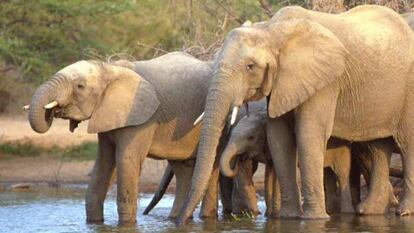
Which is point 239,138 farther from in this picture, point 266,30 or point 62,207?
point 62,207

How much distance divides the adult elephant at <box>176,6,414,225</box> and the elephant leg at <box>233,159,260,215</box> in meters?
0.94

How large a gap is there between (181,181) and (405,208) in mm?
2340

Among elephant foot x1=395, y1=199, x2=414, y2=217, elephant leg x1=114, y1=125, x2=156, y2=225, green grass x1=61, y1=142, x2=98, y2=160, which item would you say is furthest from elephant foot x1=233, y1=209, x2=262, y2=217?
green grass x1=61, y1=142, x2=98, y2=160

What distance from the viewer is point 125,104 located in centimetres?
1527

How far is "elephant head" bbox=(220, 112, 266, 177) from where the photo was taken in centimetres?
1534

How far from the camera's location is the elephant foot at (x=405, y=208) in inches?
625

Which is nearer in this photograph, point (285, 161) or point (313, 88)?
point (313, 88)

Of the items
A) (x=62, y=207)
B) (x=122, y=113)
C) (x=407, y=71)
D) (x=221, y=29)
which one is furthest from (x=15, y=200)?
(x=407, y=71)

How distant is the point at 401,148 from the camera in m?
16.0

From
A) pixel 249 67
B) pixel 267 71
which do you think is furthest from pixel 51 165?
pixel 249 67

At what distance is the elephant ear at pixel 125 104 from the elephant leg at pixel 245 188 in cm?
140

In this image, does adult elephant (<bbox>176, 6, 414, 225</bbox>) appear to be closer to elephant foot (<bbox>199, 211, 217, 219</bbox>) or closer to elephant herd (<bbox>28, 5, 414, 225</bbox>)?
elephant herd (<bbox>28, 5, 414, 225</bbox>)

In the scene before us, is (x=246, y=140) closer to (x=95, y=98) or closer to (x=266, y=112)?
(x=266, y=112)

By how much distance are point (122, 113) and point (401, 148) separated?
2.98 metres
